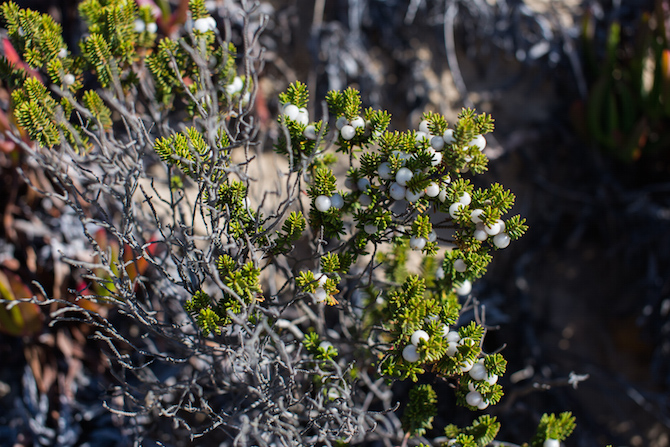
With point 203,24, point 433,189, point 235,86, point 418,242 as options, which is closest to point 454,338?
point 418,242

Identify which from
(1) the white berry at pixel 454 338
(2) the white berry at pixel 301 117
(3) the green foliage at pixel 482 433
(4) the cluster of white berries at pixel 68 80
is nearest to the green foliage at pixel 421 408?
(3) the green foliage at pixel 482 433

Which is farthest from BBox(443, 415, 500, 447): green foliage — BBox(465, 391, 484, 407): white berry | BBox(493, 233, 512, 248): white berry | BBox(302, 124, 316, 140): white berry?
BBox(302, 124, 316, 140): white berry

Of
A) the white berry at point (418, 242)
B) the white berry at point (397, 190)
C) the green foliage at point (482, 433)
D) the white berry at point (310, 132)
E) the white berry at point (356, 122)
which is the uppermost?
the white berry at point (356, 122)

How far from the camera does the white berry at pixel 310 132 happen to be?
3.72 ft

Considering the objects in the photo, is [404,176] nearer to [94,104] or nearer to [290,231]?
[290,231]

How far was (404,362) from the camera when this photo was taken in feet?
3.50

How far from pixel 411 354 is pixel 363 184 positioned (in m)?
0.41

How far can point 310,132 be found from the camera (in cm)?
114

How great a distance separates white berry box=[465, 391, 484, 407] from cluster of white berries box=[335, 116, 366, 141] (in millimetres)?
662

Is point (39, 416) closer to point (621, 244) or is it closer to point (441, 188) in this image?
point (441, 188)

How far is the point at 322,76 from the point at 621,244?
1712 mm

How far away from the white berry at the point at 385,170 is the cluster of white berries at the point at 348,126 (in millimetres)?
103

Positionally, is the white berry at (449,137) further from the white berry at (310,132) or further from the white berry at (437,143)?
the white berry at (310,132)

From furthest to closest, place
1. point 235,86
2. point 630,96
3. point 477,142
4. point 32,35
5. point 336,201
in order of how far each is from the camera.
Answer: point 630,96, point 235,86, point 32,35, point 336,201, point 477,142
